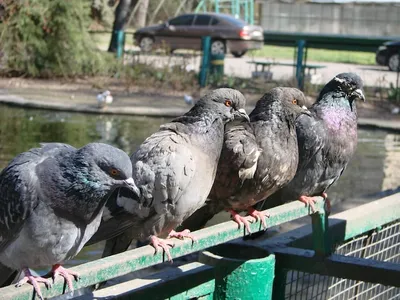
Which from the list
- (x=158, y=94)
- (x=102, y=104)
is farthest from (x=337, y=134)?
(x=158, y=94)

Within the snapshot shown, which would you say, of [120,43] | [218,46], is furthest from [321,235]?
[218,46]

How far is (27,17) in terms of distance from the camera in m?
17.7

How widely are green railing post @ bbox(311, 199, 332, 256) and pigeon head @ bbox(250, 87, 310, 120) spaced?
577 mm

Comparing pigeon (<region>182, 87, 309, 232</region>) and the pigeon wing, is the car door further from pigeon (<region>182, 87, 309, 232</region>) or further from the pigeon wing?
the pigeon wing

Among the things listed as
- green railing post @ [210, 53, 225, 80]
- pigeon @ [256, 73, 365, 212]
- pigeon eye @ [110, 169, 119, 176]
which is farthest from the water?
pigeon eye @ [110, 169, 119, 176]

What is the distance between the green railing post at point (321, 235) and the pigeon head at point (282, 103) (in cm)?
58

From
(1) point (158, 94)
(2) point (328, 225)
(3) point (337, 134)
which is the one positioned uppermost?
(3) point (337, 134)

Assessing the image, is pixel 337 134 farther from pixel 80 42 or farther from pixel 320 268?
pixel 80 42

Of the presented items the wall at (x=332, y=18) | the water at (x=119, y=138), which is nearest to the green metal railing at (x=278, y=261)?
the water at (x=119, y=138)

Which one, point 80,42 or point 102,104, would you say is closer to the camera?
point 102,104

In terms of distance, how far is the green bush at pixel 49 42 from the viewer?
17.8 m

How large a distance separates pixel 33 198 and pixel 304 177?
2.05m

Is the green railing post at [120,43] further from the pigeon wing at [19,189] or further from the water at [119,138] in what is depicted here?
the pigeon wing at [19,189]

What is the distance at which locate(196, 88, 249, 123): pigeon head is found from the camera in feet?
11.8
